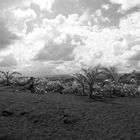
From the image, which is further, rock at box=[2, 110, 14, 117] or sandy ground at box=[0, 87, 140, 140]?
rock at box=[2, 110, 14, 117]

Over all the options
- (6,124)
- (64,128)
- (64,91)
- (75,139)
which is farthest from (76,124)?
(64,91)

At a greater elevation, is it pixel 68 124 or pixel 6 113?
pixel 6 113

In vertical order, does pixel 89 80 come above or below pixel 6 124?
above

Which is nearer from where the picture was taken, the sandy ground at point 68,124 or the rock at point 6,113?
the sandy ground at point 68,124

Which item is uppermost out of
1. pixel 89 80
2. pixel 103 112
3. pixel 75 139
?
pixel 89 80

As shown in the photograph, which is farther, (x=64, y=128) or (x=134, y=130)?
(x=64, y=128)

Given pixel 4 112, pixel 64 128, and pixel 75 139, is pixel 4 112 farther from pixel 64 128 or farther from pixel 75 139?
pixel 75 139

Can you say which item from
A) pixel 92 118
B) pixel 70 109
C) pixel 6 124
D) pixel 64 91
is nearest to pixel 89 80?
pixel 64 91

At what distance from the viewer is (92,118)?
10.5 meters

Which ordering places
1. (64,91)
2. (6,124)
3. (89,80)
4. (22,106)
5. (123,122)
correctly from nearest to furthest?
1. (123,122)
2. (6,124)
3. (22,106)
4. (89,80)
5. (64,91)

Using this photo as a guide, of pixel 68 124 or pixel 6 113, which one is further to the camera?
pixel 6 113

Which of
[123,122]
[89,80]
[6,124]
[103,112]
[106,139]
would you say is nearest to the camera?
[106,139]

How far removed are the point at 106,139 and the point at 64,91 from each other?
13.9 meters

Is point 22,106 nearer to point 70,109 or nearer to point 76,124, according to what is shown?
point 70,109
